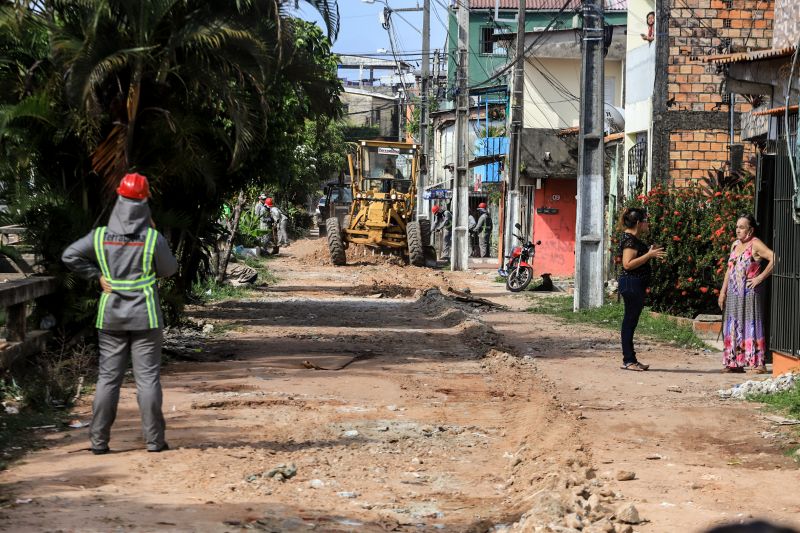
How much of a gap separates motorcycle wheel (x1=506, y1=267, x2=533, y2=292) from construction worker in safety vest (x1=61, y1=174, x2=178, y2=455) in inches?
746

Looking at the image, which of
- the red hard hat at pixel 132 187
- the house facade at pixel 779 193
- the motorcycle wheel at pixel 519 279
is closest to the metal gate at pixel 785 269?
the house facade at pixel 779 193

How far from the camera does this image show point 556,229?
33.3 m

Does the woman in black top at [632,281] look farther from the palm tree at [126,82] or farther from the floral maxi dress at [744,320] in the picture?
the palm tree at [126,82]

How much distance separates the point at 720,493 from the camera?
7.07 m

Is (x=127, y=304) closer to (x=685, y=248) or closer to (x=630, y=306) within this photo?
(x=630, y=306)

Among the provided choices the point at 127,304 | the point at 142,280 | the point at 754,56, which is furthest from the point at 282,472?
the point at 754,56

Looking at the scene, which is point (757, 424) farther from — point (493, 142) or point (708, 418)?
point (493, 142)

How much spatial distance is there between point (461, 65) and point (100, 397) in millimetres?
28286

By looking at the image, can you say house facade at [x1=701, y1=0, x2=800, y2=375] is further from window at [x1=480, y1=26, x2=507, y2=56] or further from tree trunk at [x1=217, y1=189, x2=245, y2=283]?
window at [x1=480, y1=26, x2=507, y2=56]

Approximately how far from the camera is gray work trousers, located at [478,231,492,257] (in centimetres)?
4266

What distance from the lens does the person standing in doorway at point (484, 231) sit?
41.6m

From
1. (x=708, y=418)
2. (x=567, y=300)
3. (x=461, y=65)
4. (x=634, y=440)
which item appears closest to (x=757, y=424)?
(x=708, y=418)

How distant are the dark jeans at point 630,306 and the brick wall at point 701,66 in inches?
354

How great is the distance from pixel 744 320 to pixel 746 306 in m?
0.16
